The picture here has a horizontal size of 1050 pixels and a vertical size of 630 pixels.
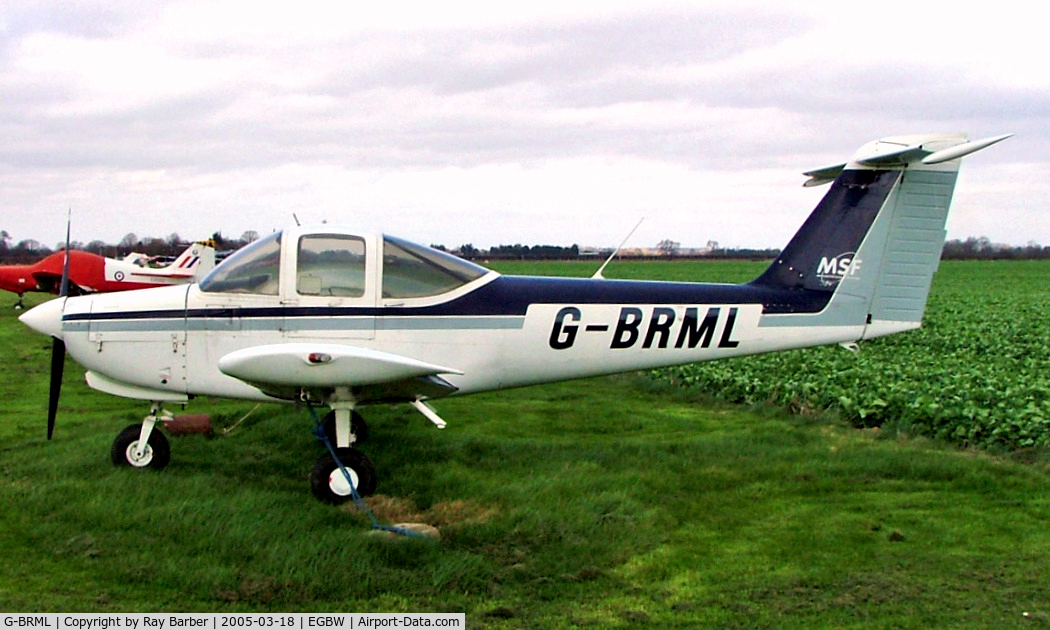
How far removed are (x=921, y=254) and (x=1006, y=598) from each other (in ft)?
11.5

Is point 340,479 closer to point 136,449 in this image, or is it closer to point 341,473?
point 341,473

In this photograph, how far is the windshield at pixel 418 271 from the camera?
6797 millimetres

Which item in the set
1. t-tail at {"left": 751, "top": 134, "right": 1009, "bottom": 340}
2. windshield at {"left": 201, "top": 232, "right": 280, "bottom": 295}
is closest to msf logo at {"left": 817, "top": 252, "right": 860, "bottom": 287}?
t-tail at {"left": 751, "top": 134, "right": 1009, "bottom": 340}

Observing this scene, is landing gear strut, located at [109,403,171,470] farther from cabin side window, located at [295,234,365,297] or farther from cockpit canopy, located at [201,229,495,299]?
cabin side window, located at [295,234,365,297]

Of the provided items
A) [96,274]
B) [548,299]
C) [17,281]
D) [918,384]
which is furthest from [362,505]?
[17,281]

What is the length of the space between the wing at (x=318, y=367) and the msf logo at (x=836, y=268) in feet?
11.3

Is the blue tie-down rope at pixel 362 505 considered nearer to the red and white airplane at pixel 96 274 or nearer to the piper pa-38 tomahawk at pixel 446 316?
the piper pa-38 tomahawk at pixel 446 316

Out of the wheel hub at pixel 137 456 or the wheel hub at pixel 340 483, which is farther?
the wheel hub at pixel 137 456

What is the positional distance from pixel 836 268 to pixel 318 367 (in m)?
4.37

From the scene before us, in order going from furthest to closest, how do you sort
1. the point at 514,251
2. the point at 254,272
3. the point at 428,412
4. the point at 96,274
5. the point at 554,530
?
the point at 514,251
the point at 96,274
the point at 254,272
the point at 428,412
the point at 554,530

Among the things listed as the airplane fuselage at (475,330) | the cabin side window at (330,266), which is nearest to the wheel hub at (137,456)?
the airplane fuselage at (475,330)

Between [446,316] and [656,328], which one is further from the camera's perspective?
[656,328]

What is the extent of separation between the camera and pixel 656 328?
729 centimetres

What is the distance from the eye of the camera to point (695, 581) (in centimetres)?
508
